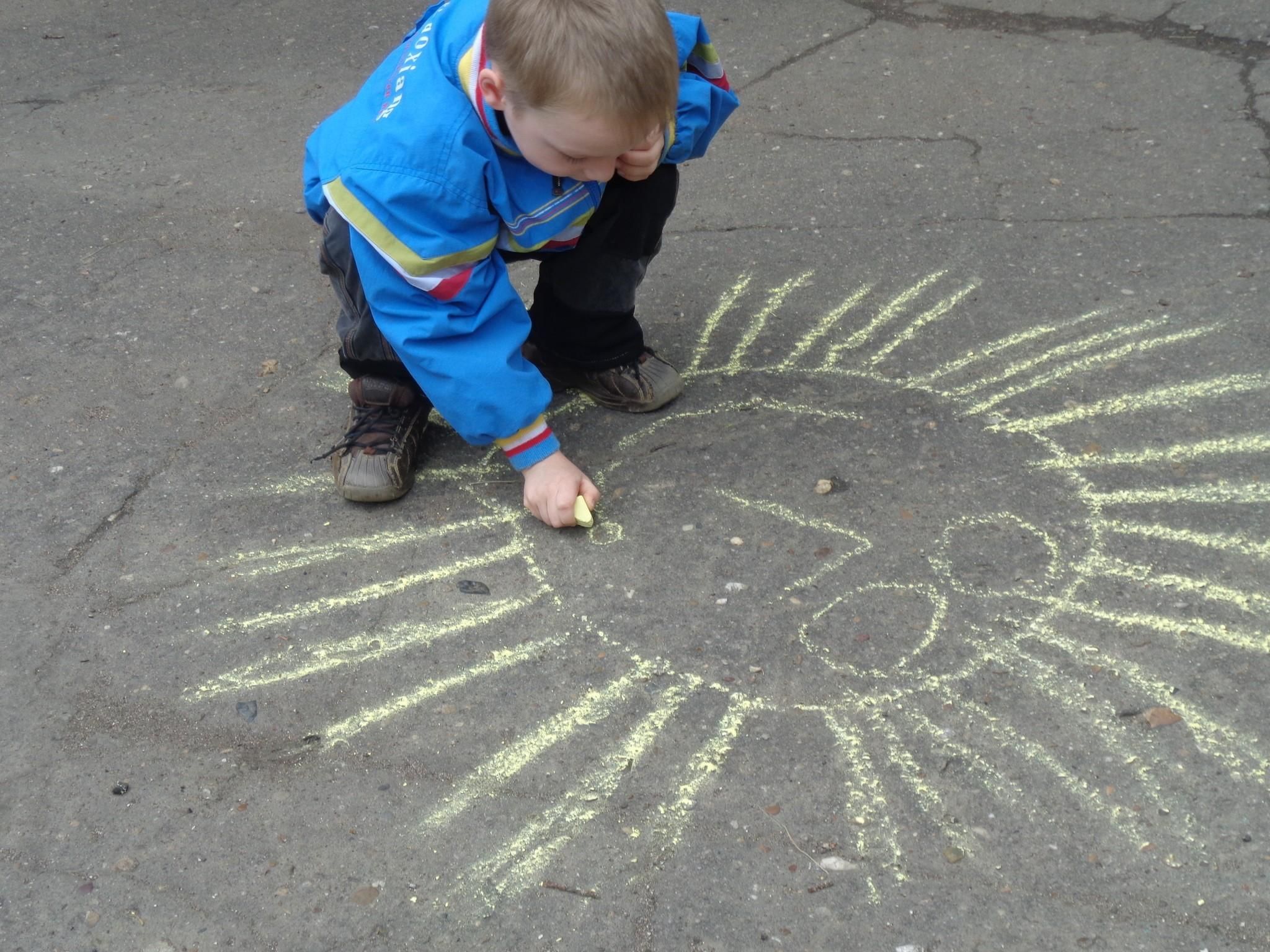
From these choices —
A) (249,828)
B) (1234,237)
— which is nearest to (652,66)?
(249,828)

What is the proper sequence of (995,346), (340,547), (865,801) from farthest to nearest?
(995,346) → (340,547) → (865,801)

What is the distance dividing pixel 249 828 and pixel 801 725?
31.9 inches

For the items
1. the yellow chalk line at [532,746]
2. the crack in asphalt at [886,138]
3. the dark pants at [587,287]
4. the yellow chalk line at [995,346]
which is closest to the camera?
the yellow chalk line at [532,746]

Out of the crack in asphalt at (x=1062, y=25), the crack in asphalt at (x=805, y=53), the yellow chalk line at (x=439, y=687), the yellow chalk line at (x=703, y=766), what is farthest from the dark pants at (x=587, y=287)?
the crack in asphalt at (x=1062, y=25)

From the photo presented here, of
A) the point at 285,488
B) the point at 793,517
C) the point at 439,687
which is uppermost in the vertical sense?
the point at 793,517

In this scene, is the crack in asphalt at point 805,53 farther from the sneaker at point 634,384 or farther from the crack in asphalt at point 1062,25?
the sneaker at point 634,384

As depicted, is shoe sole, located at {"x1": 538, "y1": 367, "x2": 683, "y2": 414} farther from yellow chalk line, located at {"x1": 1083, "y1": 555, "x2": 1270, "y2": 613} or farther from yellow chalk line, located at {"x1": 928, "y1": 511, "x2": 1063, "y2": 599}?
yellow chalk line, located at {"x1": 1083, "y1": 555, "x2": 1270, "y2": 613}

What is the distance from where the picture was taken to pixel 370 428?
2.29 meters

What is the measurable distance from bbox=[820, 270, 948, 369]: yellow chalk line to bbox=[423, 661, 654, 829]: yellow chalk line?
3.33ft

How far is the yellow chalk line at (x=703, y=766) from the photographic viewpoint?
5.23 feet

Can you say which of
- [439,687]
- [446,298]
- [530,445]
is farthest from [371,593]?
[446,298]

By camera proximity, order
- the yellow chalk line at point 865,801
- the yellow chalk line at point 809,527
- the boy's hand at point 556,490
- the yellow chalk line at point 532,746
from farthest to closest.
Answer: the boy's hand at point 556,490, the yellow chalk line at point 809,527, the yellow chalk line at point 532,746, the yellow chalk line at point 865,801

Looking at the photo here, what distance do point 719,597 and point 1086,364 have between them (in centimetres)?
105

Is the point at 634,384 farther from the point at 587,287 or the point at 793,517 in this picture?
the point at 793,517
